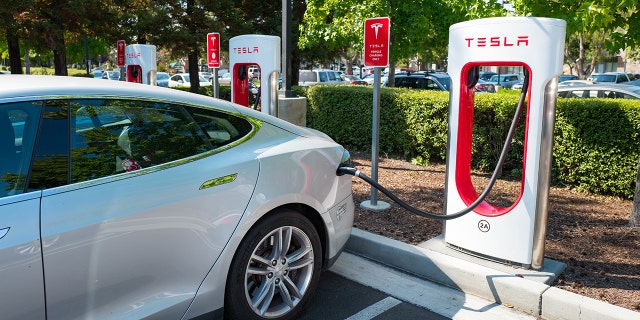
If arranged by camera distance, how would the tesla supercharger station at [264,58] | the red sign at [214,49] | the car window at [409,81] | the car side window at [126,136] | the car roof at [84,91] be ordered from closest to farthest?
the car roof at [84,91] < the car side window at [126,136] < the tesla supercharger station at [264,58] < the red sign at [214,49] < the car window at [409,81]

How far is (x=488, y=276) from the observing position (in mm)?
4098

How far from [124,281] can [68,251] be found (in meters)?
0.35

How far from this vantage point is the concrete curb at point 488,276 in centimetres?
365

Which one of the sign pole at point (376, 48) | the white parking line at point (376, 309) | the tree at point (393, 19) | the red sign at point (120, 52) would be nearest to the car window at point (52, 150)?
the white parking line at point (376, 309)

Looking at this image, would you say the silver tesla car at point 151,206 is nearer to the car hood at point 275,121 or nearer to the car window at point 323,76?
the car hood at point 275,121

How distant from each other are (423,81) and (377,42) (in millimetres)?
11121

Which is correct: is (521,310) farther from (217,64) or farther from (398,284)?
(217,64)

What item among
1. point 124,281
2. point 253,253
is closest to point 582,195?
point 253,253

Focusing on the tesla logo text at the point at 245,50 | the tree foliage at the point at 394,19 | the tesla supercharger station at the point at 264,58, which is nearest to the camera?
the tesla supercharger station at the point at 264,58

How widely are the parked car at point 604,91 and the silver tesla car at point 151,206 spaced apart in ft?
28.9

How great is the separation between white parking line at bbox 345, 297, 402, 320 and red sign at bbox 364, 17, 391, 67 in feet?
8.04

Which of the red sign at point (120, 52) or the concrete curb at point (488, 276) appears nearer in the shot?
the concrete curb at point (488, 276)

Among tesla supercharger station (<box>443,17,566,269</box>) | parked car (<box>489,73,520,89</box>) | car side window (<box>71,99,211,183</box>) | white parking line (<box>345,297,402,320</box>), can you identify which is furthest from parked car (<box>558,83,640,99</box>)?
parked car (<box>489,73,520,89</box>)

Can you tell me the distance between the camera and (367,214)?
5.81 metres
